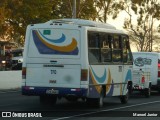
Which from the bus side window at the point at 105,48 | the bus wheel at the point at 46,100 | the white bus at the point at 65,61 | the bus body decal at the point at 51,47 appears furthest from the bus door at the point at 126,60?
the bus body decal at the point at 51,47

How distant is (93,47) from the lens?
19.7m

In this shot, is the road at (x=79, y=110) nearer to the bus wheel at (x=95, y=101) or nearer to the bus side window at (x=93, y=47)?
the bus wheel at (x=95, y=101)

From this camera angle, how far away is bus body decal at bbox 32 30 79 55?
62.5ft

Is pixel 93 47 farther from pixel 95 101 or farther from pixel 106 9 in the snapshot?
pixel 106 9

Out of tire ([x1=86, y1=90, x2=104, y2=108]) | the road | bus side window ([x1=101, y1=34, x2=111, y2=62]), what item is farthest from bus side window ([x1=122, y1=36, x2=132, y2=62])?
tire ([x1=86, y1=90, x2=104, y2=108])

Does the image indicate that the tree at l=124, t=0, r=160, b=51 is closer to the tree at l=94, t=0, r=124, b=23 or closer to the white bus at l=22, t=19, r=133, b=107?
the tree at l=94, t=0, r=124, b=23

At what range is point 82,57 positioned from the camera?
18.9 m

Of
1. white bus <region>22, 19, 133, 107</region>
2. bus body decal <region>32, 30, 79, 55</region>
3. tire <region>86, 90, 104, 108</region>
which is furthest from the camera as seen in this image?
tire <region>86, 90, 104, 108</region>

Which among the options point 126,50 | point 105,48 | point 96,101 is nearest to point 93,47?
point 105,48

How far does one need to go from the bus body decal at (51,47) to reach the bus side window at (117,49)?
2723mm

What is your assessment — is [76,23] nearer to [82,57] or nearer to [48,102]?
[82,57]

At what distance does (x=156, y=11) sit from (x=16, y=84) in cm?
4058

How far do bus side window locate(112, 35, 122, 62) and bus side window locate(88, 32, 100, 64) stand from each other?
1488mm

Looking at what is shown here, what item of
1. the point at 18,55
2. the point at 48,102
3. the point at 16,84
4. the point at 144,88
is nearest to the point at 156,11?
the point at 18,55
